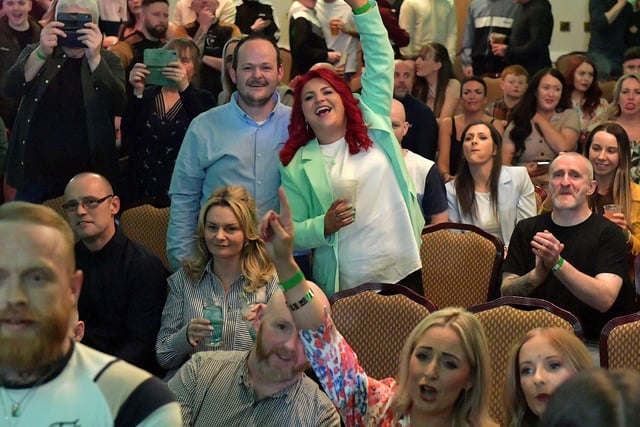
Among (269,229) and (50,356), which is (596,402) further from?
(269,229)

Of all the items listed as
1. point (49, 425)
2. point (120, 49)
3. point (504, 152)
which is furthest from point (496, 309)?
point (120, 49)

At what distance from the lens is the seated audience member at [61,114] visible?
15.8ft

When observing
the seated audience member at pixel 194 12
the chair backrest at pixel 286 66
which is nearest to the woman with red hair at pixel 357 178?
the seated audience member at pixel 194 12

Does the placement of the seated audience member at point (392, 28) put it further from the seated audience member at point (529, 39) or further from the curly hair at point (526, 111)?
the curly hair at point (526, 111)

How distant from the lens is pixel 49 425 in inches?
62.9

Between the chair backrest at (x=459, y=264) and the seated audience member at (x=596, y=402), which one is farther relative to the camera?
the chair backrest at (x=459, y=264)

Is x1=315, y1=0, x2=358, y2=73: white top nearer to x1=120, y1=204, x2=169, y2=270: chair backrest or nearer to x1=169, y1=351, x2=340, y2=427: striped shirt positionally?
x1=120, y1=204, x2=169, y2=270: chair backrest

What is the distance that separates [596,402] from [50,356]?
0.76 m

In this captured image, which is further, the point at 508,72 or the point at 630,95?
the point at 508,72

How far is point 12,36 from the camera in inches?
248

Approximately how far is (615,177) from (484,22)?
11.5 feet

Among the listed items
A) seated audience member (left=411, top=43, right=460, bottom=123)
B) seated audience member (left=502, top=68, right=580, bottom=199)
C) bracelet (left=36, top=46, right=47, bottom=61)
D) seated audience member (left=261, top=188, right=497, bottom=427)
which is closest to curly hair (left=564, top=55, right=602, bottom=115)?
seated audience member (left=502, top=68, right=580, bottom=199)

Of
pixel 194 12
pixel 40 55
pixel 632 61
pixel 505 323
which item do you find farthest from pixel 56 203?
pixel 632 61

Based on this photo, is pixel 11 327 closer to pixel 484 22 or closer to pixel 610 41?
pixel 484 22
